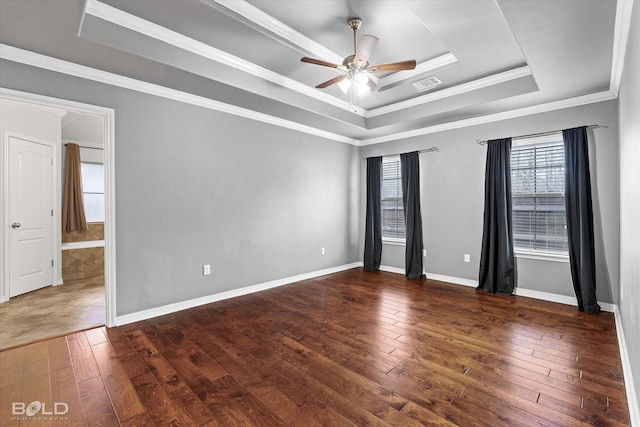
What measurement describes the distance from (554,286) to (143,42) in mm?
5302

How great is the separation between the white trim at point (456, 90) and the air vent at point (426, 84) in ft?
0.67

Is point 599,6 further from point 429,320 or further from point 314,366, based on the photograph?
point 314,366

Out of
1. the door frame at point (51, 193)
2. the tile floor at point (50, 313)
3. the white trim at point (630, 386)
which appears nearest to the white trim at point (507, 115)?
the white trim at point (630, 386)

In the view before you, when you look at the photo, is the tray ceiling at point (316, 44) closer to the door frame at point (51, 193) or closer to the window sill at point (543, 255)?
the window sill at point (543, 255)

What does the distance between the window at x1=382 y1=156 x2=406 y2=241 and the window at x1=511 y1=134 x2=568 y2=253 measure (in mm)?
1826

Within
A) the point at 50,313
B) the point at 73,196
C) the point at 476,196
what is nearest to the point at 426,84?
the point at 476,196

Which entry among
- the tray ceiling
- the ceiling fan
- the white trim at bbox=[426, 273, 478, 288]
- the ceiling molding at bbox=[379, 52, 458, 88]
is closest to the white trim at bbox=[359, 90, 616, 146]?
the tray ceiling

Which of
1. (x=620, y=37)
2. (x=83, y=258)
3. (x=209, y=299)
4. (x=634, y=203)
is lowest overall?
(x=209, y=299)

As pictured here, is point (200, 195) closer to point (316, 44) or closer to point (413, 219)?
point (316, 44)

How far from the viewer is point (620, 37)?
2377mm

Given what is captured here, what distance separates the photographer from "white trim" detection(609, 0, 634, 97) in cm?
203

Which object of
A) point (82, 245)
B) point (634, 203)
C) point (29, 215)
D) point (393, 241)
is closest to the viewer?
point (634, 203)

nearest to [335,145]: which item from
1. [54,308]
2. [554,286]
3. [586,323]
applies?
[554,286]

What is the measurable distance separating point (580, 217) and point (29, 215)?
23.8ft
